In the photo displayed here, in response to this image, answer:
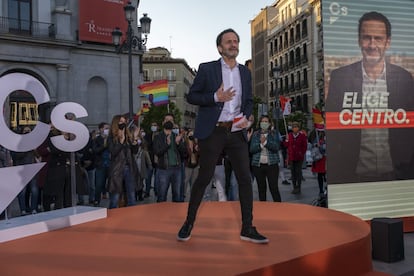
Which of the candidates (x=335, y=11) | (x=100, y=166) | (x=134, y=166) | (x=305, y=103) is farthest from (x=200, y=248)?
(x=305, y=103)

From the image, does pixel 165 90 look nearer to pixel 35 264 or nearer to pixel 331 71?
pixel 331 71

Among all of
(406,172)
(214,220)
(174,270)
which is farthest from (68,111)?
(406,172)

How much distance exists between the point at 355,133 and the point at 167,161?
3.22 metres

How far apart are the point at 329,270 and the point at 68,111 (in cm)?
346

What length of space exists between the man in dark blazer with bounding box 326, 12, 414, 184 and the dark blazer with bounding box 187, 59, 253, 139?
241 centimetres

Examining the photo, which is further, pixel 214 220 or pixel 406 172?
pixel 406 172

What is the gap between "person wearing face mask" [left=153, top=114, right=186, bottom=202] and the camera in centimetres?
766

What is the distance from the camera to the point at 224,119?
12.4 feet

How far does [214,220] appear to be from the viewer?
4809 millimetres

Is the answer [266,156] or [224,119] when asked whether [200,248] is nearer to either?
[224,119]

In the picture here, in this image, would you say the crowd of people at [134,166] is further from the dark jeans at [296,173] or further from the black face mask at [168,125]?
the dark jeans at [296,173]

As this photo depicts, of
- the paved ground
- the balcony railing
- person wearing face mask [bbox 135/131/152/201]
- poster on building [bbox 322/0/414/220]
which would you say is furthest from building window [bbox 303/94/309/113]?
poster on building [bbox 322/0/414/220]

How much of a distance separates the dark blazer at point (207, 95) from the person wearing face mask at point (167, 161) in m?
3.88

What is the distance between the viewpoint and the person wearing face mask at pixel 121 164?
711 cm
